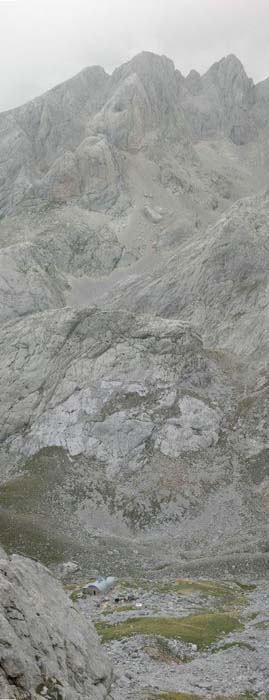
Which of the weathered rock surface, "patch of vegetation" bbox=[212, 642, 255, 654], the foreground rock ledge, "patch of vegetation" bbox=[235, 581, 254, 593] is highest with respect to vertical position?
the weathered rock surface

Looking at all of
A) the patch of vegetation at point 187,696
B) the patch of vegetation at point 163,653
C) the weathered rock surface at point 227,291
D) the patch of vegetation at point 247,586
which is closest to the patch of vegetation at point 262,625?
the patch of vegetation at point 163,653

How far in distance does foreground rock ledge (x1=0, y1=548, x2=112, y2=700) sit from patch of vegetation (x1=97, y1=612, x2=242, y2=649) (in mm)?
18077

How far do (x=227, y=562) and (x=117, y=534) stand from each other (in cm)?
2166

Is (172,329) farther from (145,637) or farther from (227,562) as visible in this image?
(145,637)

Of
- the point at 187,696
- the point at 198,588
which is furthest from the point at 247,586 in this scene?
the point at 187,696

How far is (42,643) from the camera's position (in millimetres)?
28344

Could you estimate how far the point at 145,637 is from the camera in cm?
4972

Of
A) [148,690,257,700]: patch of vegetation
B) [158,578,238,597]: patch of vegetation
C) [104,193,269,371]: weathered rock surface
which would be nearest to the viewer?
[148,690,257,700]: patch of vegetation

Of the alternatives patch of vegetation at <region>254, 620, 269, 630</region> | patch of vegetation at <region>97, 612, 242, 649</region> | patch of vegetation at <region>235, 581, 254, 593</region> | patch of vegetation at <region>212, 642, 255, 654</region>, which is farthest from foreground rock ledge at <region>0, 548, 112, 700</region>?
patch of vegetation at <region>235, 581, 254, 593</region>

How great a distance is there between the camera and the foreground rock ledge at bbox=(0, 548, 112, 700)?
82.0ft

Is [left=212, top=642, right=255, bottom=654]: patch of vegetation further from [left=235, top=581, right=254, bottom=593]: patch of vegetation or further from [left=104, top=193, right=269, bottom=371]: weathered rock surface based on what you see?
[left=104, top=193, right=269, bottom=371]: weathered rock surface

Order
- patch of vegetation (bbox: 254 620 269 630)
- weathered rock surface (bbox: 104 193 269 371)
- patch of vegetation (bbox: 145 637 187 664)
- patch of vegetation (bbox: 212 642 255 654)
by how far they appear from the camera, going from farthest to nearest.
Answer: weathered rock surface (bbox: 104 193 269 371), patch of vegetation (bbox: 254 620 269 630), patch of vegetation (bbox: 212 642 255 654), patch of vegetation (bbox: 145 637 187 664)

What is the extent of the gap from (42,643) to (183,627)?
30090 millimetres

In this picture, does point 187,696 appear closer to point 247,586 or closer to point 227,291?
point 247,586
